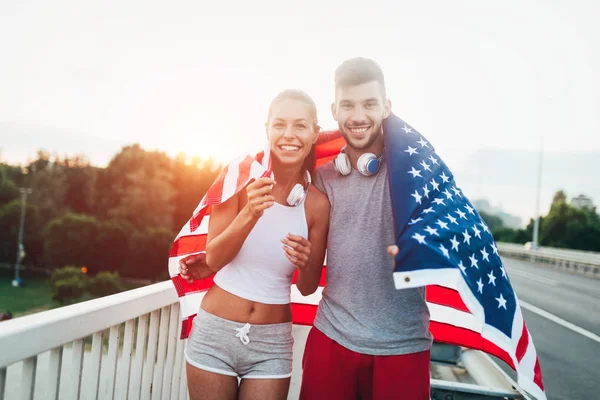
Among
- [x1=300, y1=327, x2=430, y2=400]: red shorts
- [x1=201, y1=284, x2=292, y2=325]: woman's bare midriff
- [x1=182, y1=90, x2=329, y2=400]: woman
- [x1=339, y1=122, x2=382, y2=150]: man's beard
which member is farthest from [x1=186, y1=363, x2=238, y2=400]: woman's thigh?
[x1=339, y1=122, x2=382, y2=150]: man's beard

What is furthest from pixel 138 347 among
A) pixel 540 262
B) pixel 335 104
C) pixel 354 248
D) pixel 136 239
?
pixel 136 239

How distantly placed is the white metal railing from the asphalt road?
5178 mm

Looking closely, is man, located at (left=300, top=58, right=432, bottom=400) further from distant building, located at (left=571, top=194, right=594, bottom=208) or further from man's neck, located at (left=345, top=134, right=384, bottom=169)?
distant building, located at (left=571, top=194, right=594, bottom=208)

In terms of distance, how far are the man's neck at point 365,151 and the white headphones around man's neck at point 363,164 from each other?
0.04 m

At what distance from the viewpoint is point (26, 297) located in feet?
198

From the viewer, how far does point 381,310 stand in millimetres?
2434

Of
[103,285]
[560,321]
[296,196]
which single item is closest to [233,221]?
[296,196]

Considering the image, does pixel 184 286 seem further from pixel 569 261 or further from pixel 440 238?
pixel 569 261

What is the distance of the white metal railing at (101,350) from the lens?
2.01 meters

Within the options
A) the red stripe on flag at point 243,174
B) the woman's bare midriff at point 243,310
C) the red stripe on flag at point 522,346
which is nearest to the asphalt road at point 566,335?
the red stripe on flag at point 522,346

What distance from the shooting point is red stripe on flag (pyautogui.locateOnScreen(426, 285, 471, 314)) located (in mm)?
3137

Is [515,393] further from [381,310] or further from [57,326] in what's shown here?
[57,326]

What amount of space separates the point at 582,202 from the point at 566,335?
62.8 m

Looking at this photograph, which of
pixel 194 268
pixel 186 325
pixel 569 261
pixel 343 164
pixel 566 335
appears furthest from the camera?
pixel 569 261
